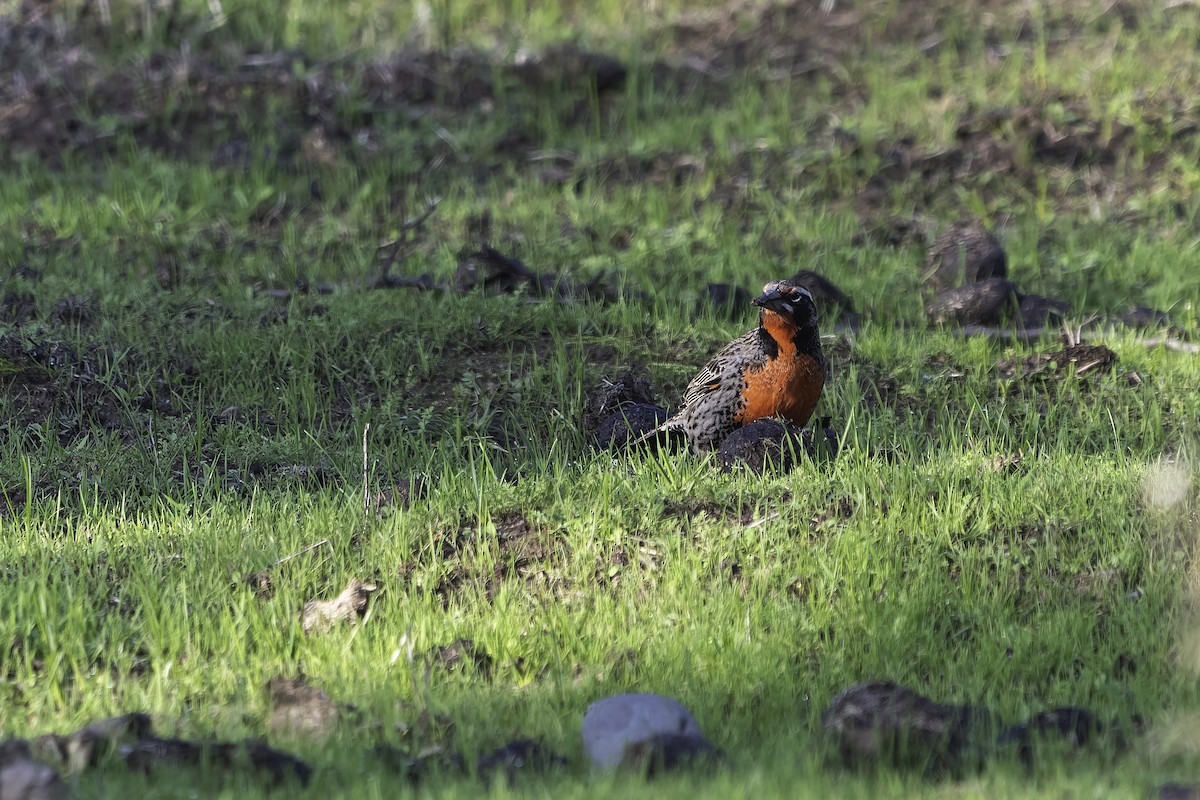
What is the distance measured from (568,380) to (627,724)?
11.6 ft

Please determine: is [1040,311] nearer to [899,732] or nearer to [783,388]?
[783,388]

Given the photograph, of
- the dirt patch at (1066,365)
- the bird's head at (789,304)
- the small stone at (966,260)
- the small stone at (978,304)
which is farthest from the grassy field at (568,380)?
the bird's head at (789,304)

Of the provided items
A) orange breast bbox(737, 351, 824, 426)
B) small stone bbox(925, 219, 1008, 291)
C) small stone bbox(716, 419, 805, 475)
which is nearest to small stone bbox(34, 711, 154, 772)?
small stone bbox(716, 419, 805, 475)

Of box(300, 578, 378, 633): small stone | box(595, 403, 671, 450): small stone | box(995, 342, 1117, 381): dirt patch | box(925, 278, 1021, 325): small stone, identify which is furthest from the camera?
box(925, 278, 1021, 325): small stone

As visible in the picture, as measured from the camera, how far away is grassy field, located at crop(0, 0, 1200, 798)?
4.84 meters

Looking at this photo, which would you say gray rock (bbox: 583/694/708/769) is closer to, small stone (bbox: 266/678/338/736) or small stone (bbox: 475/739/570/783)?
small stone (bbox: 475/739/570/783)

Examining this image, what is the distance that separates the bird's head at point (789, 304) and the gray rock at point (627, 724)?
2.58 metres

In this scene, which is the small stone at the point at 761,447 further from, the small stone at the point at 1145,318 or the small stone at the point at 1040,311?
the small stone at the point at 1145,318

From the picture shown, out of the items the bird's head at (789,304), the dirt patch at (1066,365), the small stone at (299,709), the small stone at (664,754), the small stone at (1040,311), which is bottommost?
the small stone at (299,709)

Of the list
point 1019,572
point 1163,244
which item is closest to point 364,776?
point 1019,572

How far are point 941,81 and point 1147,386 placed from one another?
5.13 meters

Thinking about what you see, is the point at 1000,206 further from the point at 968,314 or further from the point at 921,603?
the point at 921,603

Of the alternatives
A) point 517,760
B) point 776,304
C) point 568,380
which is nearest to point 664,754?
point 517,760

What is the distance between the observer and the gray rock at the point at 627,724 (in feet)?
13.8
